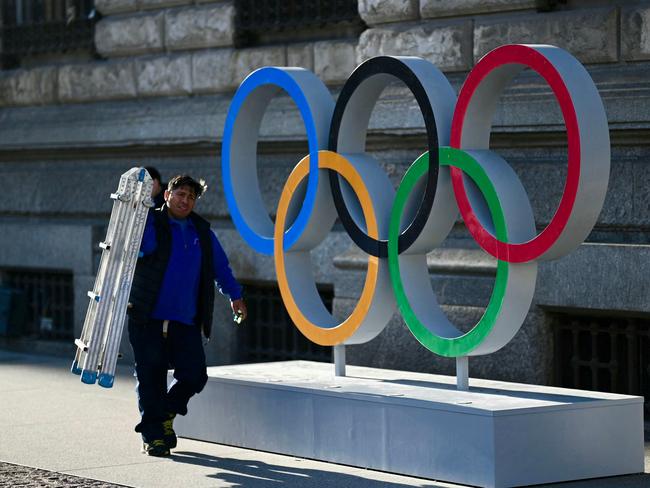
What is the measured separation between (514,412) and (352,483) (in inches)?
35.9

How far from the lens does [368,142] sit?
1127 centimetres

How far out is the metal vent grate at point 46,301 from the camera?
14609 millimetres

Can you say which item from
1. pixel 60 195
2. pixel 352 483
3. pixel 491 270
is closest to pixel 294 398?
pixel 352 483

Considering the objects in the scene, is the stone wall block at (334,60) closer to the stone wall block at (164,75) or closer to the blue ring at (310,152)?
the stone wall block at (164,75)

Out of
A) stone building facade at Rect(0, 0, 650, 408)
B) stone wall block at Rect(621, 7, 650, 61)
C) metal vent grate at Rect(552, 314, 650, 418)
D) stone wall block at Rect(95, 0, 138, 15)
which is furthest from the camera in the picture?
stone wall block at Rect(95, 0, 138, 15)

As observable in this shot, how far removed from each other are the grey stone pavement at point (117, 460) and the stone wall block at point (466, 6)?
123 inches

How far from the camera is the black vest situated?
8.49 metres

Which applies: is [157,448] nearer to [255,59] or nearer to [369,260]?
[369,260]

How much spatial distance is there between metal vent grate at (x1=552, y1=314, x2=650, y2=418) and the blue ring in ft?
6.62

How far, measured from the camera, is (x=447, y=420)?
7.67 metres

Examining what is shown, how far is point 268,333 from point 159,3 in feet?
9.86

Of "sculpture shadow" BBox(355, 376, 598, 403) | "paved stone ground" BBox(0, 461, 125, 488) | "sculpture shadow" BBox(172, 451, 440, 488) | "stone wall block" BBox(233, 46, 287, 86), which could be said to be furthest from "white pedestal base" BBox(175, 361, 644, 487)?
"stone wall block" BBox(233, 46, 287, 86)

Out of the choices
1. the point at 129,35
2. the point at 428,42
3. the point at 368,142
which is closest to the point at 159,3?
the point at 129,35

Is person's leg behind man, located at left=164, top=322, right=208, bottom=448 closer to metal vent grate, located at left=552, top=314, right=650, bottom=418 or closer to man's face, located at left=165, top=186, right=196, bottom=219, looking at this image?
man's face, located at left=165, top=186, right=196, bottom=219
